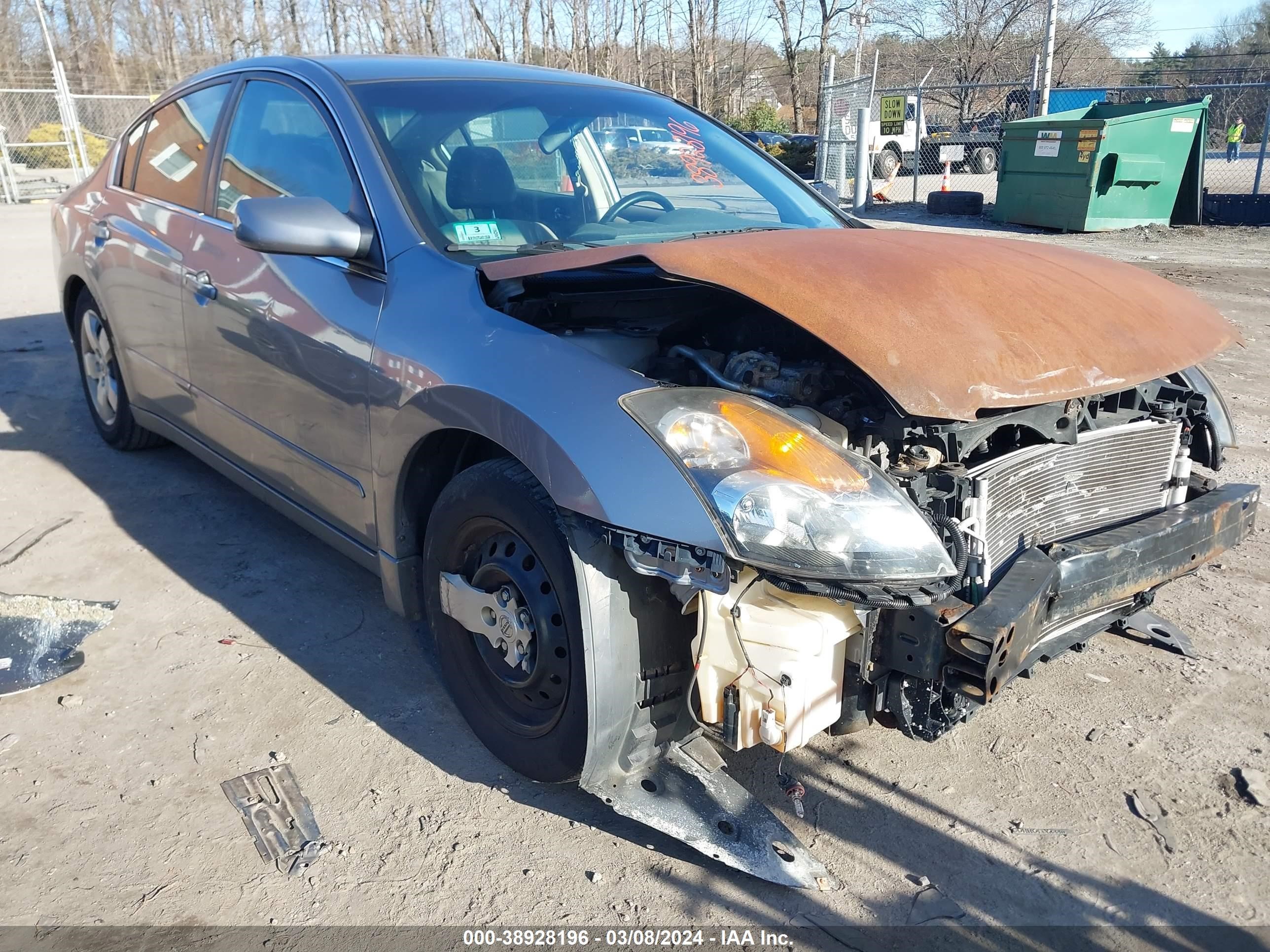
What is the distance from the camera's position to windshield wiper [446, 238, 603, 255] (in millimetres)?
2699

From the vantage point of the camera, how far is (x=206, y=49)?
1569 inches

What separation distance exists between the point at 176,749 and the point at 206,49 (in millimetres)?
44483

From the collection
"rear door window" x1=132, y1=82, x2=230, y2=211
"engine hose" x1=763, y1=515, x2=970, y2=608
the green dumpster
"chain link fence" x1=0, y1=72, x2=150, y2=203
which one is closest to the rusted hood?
"engine hose" x1=763, y1=515, x2=970, y2=608

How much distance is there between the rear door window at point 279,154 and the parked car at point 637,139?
0.98 m

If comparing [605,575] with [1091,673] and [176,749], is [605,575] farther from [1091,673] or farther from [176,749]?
[1091,673]

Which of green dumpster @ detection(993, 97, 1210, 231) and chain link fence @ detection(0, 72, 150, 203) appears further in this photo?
chain link fence @ detection(0, 72, 150, 203)

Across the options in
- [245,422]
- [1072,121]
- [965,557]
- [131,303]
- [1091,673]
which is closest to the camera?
[965,557]

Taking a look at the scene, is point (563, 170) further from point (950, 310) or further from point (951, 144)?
point (951, 144)

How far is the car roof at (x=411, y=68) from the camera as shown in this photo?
10.4 feet

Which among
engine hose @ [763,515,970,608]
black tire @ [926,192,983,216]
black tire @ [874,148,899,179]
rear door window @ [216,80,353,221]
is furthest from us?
black tire @ [874,148,899,179]

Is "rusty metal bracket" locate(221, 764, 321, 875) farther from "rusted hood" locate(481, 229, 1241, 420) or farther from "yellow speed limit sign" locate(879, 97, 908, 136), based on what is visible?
"yellow speed limit sign" locate(879, 97, 908, 136)

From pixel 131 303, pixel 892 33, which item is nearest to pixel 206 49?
pixel 892 33

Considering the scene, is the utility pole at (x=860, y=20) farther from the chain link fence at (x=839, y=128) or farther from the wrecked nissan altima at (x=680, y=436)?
the wrecked nissan altima at (x=680, y=436)

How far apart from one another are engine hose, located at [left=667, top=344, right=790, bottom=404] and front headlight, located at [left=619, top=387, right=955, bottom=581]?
0.15m
